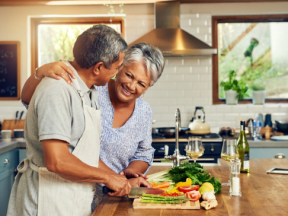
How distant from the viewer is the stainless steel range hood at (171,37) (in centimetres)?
412

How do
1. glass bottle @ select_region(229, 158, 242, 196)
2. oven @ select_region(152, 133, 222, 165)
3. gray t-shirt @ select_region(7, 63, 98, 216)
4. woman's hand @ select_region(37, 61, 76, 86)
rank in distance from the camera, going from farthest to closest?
oven @ select_region(152, 133, 222, 165), glass bottle @ select_region(229, 158, 242, 196), woman's hand @ select_region(37, 61, 76, 86), gray t-shirt @ select_region(7, 63, 98, 216)

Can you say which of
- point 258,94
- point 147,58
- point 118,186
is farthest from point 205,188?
point 258,94

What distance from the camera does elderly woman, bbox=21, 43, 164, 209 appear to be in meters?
2.03

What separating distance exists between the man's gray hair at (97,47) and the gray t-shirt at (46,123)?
0.10 m

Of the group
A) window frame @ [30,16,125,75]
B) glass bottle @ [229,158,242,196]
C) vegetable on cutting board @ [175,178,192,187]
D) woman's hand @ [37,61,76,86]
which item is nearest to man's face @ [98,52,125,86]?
woman's hand @ [37,61,76,86]

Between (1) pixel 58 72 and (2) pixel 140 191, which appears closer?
(1) pixel 58 72

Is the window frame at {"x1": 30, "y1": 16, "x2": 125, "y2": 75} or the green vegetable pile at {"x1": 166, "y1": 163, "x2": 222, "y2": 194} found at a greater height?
the window frame at {"x1": 30, "y1": 16, "x2": 125, "y2": 75}

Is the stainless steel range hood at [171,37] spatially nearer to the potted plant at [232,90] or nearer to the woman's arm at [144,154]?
the potted plant at [232,90]

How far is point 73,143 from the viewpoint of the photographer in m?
1.51

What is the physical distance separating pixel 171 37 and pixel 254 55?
1225mm

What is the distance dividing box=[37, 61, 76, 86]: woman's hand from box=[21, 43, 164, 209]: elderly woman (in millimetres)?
589

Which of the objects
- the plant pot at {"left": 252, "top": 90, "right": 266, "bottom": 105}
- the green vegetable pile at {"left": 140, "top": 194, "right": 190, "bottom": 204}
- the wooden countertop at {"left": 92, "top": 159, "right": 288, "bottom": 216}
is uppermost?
the plant pot at {"left": 252, "top": 90, "right": 266, "bottom": 105}

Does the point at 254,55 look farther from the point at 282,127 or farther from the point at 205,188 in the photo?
the point at 205,188

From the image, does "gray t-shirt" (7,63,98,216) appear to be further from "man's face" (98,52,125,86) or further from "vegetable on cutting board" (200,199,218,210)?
"vegetable on cutting board" (200,199,218,210)
